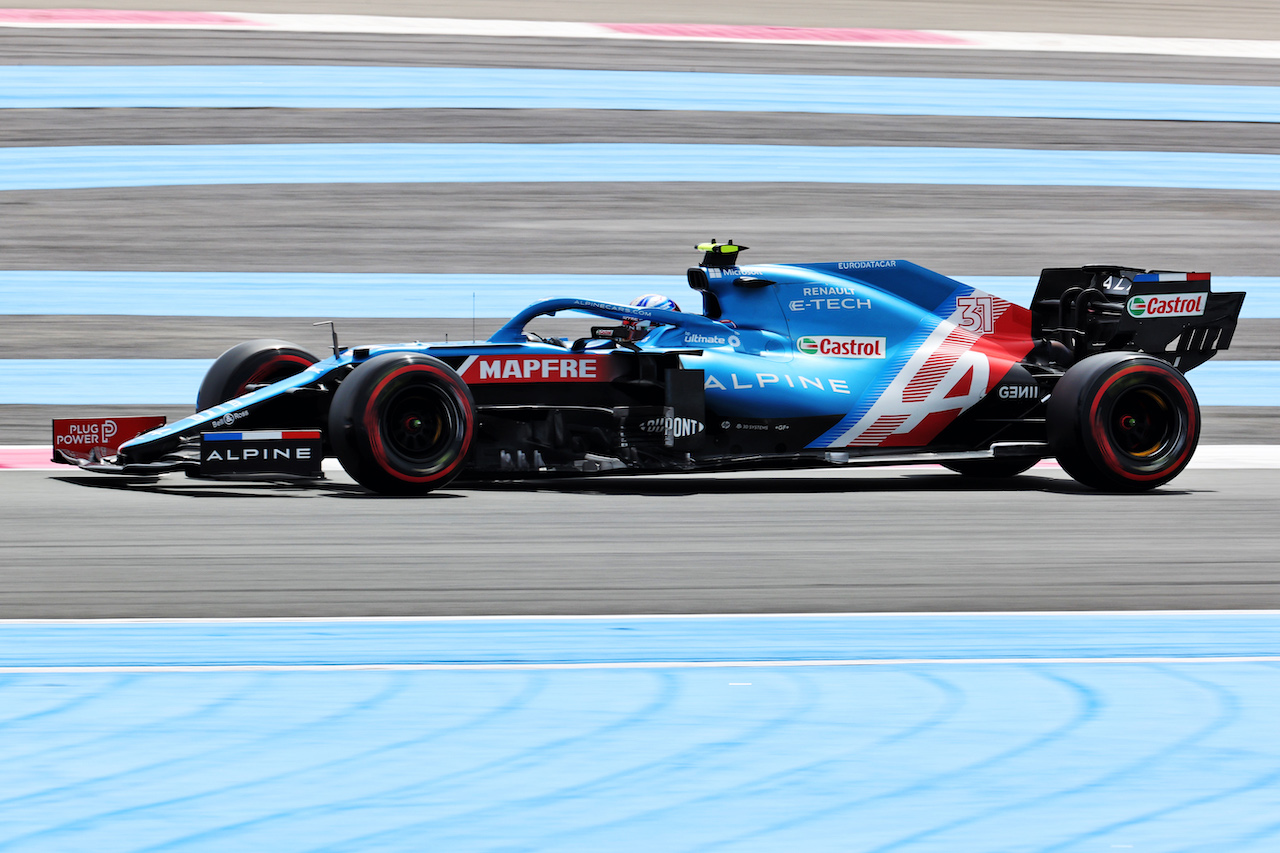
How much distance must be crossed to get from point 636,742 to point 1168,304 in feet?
23.7

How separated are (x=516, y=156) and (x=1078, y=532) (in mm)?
9503

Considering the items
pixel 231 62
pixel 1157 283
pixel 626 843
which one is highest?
pixel 231 62

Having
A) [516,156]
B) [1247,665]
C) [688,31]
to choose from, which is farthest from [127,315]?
[1247,665]

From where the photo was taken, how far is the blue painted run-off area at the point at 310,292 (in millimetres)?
13547

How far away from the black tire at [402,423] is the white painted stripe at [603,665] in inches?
150

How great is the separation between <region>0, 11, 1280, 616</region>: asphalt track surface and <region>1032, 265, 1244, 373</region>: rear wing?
87 cm

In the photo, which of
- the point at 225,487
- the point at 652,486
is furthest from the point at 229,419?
the point at 652,486

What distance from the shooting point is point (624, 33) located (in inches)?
726

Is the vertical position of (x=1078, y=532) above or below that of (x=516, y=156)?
below

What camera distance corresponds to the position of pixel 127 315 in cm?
1341

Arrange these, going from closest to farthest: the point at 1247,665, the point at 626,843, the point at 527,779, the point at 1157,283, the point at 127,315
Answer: the point at 626,843, the point at 527,779, the point at 1247,665, the point at 1157,283, the point at 127,315

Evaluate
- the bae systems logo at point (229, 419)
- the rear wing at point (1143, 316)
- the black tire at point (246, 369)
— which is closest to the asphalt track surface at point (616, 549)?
the bae systems logo at point (229, 419)

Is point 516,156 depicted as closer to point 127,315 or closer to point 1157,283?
point 127,315

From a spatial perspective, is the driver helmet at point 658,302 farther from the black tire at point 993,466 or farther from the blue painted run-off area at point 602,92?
the blue painted run-off area at point 602,92
